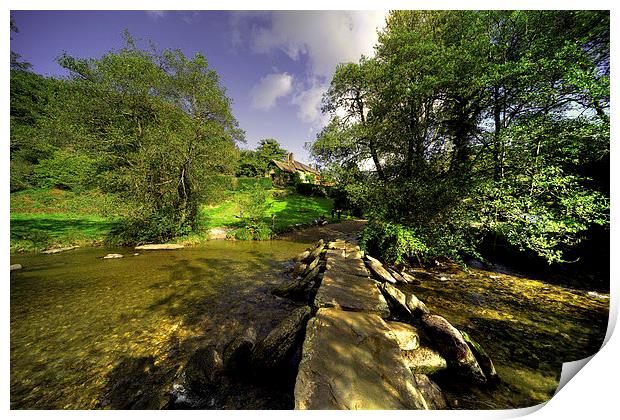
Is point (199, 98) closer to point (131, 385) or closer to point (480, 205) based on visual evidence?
point (131, 385)

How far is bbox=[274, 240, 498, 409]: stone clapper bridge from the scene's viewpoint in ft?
6.64

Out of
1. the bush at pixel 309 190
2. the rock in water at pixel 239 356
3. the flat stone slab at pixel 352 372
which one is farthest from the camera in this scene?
the bush at pixel 309 190

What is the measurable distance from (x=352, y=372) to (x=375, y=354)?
1.40 feet

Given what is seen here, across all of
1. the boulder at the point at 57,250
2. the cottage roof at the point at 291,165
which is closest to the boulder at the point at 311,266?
the boulder at the point at 57,250

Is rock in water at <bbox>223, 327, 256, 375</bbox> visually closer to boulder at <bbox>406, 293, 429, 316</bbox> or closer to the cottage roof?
boulder at <bbox>406, 293, 429, 316</bbox>

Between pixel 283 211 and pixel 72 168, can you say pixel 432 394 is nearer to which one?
pixel 72 168

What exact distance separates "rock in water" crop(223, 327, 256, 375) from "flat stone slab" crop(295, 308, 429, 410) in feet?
3.80

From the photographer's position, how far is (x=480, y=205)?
6.88 m

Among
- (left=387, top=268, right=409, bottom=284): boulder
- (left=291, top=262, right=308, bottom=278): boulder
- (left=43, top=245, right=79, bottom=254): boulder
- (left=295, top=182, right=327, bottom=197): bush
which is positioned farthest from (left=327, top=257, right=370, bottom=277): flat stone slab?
(left=295, top=182, right=327, bottom=197): bush

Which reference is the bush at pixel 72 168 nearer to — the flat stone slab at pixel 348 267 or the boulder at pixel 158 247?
the boulder at pixel 158 247

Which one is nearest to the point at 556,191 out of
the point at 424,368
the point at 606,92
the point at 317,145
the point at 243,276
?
the point at 606,92

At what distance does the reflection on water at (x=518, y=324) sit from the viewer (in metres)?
2.80

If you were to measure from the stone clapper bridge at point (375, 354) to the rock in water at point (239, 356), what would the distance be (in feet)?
3.89

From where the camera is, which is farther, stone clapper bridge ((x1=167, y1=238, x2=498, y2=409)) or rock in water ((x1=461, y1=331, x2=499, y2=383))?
rock in water ((x1=461, y1=331, x2=499, y2=383))
